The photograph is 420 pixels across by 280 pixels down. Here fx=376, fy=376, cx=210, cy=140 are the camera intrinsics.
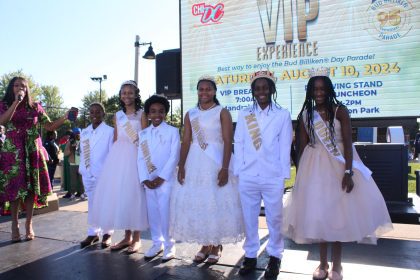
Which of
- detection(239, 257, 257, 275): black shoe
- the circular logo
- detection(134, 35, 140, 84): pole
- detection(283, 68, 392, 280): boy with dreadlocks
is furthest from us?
detection(134, 35, 140, 84): pole

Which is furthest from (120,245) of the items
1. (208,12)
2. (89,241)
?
(208,12)

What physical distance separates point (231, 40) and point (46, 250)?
3.62 m

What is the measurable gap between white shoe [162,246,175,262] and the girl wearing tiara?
31cm

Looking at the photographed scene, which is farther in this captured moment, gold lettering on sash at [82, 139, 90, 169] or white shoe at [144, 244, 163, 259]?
gold lettering on sash at [82, 139, 90, 169]

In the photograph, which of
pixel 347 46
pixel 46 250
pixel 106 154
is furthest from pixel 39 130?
pixel 347 46

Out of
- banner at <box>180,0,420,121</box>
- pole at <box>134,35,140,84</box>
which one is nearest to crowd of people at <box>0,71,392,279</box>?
banner at <box>180,0,420,121</box>

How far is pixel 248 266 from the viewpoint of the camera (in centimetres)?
291

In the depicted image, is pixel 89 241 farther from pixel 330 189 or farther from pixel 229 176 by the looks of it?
pixel 330 189

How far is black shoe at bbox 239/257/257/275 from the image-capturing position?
288cm

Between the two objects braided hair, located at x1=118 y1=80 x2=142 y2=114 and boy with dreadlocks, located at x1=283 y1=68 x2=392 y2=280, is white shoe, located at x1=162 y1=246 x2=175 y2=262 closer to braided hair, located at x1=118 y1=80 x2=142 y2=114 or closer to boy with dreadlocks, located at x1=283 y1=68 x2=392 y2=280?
boy with dreadlocks, located at x1=283 y1=68 x2=392 y2=280

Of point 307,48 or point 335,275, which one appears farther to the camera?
point 307,48

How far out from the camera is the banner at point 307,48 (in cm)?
460

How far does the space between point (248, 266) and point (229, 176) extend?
71 cm

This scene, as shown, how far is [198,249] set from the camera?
140 inches
